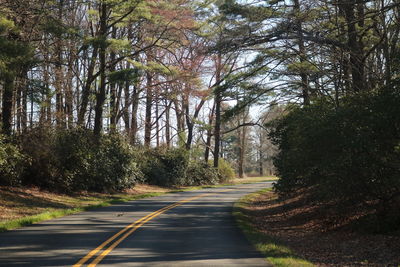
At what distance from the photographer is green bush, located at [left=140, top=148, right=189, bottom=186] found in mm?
39000

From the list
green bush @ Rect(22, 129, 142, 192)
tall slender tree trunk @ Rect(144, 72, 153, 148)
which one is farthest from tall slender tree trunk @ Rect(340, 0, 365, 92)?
tall slender tree trunk @ Rect(144, 72, 153, 148)

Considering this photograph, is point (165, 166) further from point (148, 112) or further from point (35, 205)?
point (35, 205)

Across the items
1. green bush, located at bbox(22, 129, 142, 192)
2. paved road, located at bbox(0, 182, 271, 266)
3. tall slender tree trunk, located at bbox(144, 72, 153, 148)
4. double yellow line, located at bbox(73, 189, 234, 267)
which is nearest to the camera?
double yellow line, located at bbox(73, 189, 234, 267)

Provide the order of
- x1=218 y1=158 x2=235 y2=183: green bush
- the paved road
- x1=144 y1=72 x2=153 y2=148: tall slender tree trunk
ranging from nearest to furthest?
the paved road
x1=144 y1=72 x2=153 y2=148: tall slender tree trunk
x1=218 y1=158 x2=235 y2=183: green bush

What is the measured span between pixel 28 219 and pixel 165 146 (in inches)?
1176

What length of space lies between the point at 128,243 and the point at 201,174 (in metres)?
37.7

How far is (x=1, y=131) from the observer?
821 inches

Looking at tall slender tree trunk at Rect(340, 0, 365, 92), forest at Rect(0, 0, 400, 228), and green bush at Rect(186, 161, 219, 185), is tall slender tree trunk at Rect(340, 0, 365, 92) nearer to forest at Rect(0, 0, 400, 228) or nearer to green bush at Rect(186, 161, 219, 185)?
forest at Rect(0, 0, 400, 228)

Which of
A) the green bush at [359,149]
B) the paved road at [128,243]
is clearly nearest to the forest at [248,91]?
the green bush at [359,149]

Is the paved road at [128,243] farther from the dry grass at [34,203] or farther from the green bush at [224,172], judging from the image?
the green bush at [224,172]

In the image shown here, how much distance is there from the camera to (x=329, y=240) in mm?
13172

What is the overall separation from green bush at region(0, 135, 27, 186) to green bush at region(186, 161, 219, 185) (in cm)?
2502

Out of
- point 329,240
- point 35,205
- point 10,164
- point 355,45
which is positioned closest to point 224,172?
point 10,164

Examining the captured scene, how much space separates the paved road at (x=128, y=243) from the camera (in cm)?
870
